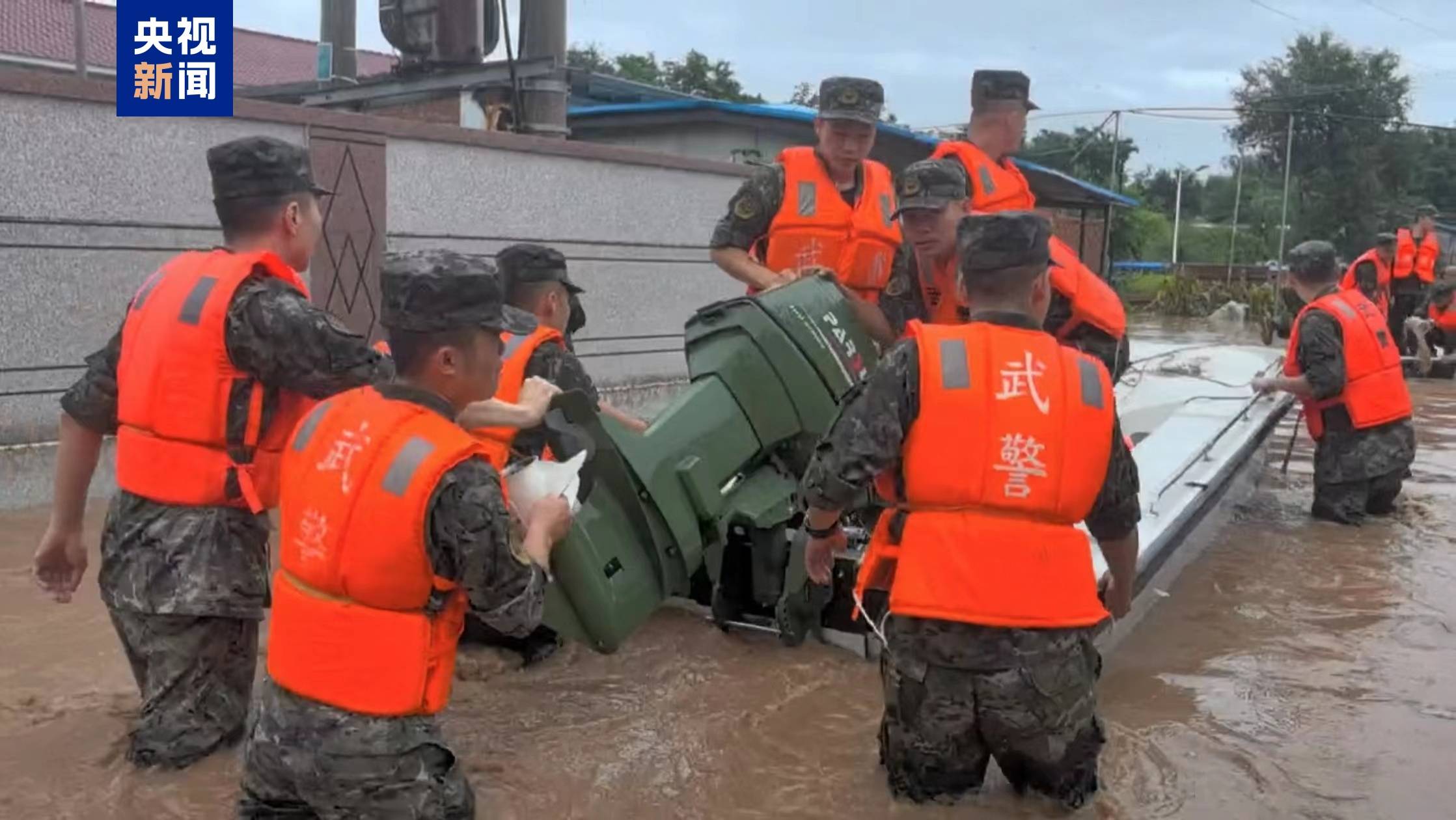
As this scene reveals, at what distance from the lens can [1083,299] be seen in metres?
3.73

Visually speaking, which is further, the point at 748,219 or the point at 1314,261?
the point at 1314,261

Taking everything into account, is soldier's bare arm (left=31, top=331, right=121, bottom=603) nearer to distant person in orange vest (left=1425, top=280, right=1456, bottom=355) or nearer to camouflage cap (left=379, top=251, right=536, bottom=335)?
camouflage cap (left=379, top=251, right=536, bottom=335)

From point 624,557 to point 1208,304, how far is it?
77.0 feet

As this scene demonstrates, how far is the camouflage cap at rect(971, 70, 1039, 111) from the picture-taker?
4199mm

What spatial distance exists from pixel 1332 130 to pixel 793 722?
115 feet

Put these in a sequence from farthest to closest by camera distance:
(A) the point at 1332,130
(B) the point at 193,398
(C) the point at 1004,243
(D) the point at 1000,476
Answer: (A) the point at 1332,130 → (B) the point at 193,398 → (C) the point at 1004,243 → (D) the point at 1000,476

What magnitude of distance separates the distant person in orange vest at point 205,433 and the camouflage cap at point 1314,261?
5.24 m

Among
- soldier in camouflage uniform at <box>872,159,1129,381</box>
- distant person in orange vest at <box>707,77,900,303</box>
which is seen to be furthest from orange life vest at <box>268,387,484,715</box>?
distant person in orange vest at <box>707,77,900,303</box>

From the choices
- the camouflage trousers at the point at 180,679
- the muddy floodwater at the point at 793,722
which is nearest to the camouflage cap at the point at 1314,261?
the muddy floodwater at the point at 793,722

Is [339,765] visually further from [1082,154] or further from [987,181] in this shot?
[1082,154]

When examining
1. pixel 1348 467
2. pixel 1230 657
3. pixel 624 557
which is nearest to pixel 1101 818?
pixel 624 557

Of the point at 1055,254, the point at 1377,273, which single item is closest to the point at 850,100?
the point at 1055,254

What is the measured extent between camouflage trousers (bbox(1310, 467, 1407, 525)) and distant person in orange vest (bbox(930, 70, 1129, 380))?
2948 mm

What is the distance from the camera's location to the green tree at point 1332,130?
A: 1275 inches
